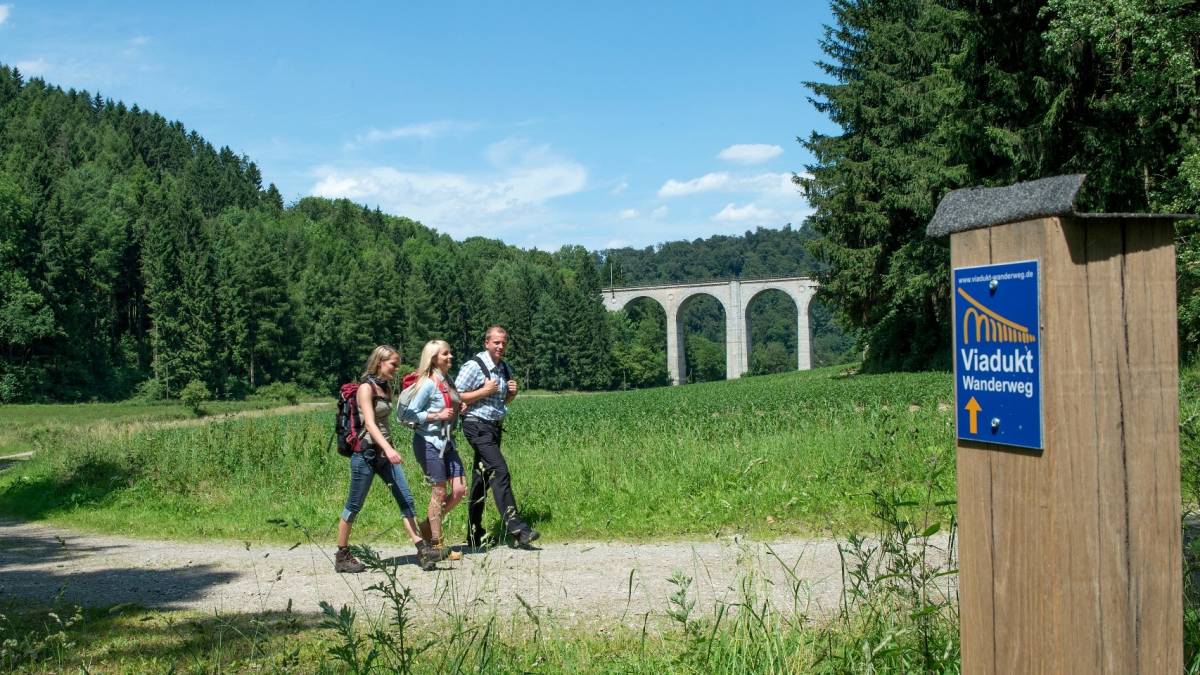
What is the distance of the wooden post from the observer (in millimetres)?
2094

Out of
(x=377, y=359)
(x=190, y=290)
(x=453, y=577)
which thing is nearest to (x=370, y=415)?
(x=377, y=359)

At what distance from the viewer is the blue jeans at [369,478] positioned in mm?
6875

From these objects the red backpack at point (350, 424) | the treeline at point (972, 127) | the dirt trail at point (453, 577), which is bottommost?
the dirt trail at point (453, 577)

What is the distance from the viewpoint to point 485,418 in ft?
24.3

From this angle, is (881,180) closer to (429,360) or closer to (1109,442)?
(429,360)

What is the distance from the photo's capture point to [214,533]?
905 cm

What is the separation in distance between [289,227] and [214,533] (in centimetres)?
9482

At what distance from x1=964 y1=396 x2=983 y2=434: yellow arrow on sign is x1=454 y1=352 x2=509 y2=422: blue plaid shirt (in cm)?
538

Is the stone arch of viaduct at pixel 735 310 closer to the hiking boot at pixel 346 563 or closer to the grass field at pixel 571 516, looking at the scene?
the grass field at pixel 571 516

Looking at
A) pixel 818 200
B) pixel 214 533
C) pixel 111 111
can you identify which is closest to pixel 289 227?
pixel 111 111

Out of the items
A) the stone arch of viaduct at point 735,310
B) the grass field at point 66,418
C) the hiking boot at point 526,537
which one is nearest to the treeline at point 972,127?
the hiking boot at point 526,537

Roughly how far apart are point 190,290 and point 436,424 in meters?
64.5

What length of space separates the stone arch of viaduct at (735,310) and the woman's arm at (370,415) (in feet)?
250

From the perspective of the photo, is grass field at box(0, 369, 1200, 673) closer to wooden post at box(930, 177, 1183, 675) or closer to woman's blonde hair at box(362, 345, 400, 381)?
wooden post at box(930, 177, 1183, 675)
